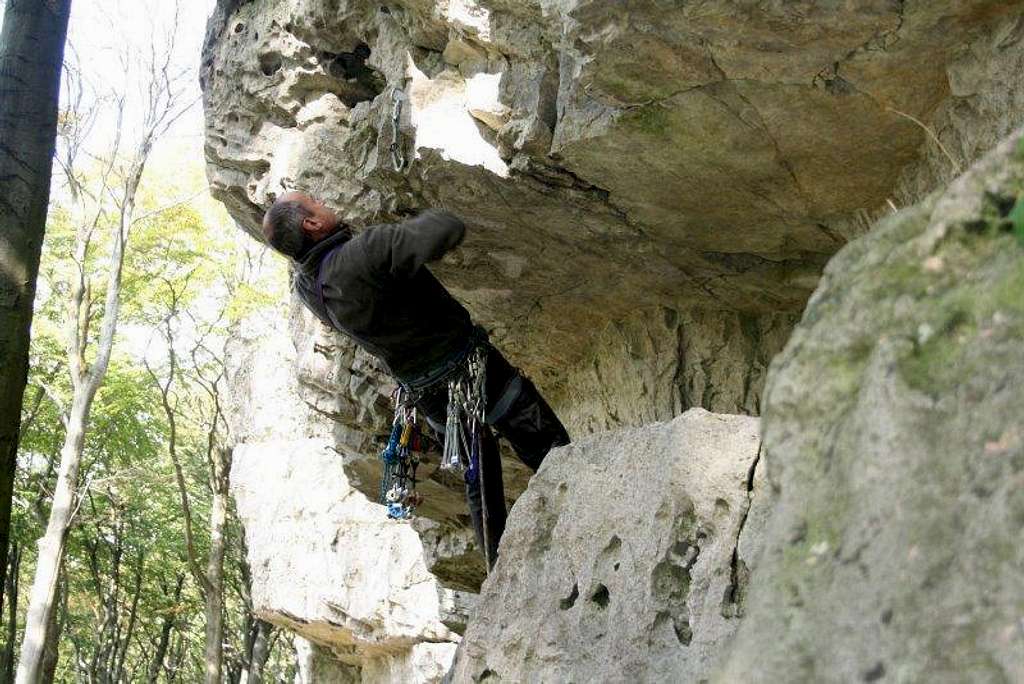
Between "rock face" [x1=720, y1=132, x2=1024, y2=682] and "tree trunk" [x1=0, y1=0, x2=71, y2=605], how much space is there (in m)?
3.11

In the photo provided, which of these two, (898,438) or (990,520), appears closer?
(990,520)

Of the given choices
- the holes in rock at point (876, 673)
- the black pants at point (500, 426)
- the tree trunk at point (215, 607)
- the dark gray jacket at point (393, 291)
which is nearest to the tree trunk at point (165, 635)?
the tree trunk at point (215, 607)

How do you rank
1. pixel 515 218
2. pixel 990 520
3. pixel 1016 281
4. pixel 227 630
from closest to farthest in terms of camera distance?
pixel 990 520
pixel 1016 281
pixel 515 218
pixel 227 630

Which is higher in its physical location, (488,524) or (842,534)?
(488,524)

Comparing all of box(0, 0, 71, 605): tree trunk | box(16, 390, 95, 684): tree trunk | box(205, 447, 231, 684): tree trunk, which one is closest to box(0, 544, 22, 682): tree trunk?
box(205, 447, 231, 684): tree trunk

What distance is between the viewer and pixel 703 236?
6.20 meters

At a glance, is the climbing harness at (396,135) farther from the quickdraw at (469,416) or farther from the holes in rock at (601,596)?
the holes in rock at (601,596)

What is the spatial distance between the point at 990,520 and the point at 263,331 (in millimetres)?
17265

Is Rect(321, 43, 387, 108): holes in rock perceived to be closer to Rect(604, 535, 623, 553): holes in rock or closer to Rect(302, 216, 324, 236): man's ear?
Rect(302, 216, 324, 236): man's ear

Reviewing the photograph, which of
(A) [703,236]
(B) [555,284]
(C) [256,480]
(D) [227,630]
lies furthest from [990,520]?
(D) [227,630]

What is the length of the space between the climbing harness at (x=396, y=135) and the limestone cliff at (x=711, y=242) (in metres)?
0.02

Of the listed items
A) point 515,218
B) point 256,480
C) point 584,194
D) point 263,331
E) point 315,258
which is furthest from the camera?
point 263,331

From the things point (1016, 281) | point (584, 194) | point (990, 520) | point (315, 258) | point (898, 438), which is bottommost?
point (990, 520)

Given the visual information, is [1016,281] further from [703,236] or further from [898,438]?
[703,236]
